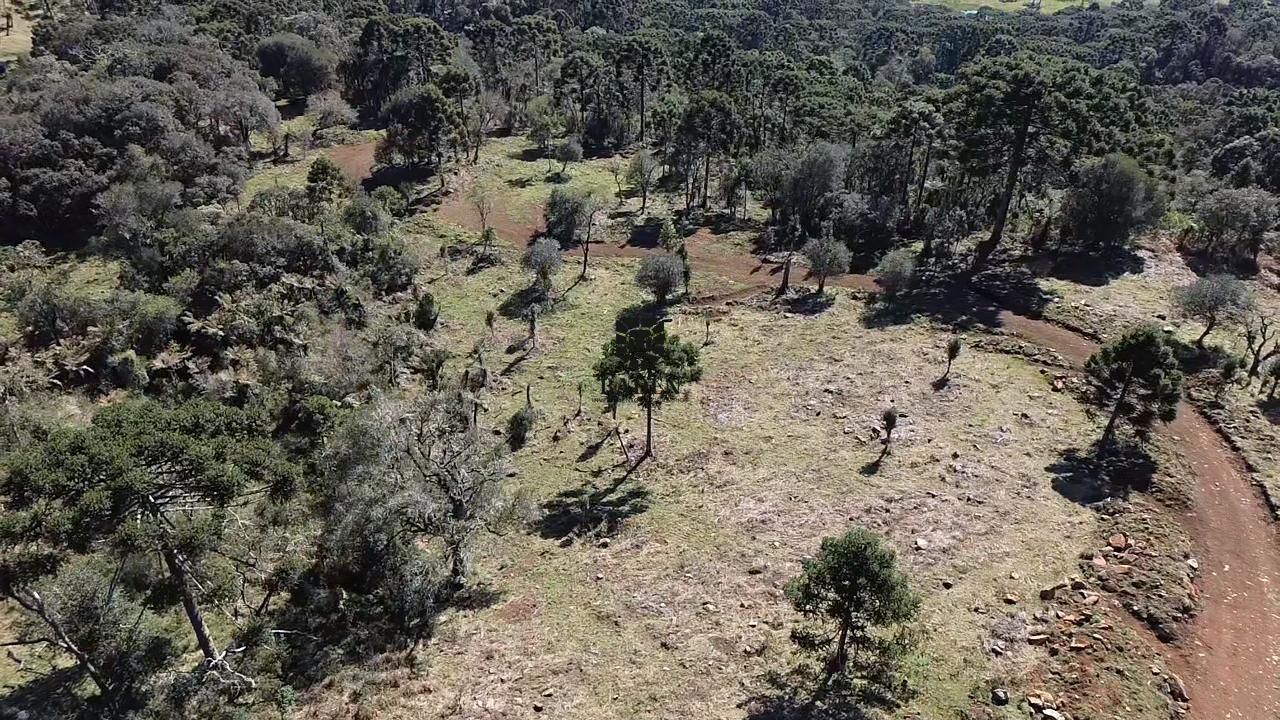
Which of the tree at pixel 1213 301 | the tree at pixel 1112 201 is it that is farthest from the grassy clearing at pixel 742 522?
the tree at pixel 1112 201

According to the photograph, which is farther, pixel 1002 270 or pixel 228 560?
pixel 1002 270

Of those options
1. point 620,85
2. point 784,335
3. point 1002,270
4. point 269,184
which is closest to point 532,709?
point 784,335

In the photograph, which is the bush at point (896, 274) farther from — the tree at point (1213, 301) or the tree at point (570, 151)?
the tree at point (570, 151)

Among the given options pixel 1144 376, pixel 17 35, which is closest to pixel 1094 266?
pixel 1144 376

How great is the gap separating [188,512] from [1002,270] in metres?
54.7

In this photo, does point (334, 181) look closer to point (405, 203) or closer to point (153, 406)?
point (405, 203)

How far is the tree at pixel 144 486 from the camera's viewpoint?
19.3 metres

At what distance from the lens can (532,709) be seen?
23.0 metres

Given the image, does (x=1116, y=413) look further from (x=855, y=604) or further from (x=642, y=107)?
(x=642, y=107)

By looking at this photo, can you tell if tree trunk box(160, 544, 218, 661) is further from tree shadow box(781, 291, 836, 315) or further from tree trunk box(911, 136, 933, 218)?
tree trunk box(911, 136, 933, 218)

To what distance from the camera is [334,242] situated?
56406 millimetres

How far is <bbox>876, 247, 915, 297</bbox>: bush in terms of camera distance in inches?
2032

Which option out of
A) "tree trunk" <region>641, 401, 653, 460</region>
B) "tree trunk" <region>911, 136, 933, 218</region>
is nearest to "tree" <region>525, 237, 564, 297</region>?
"tree trunk" <region>641, 401, 653, 460</region>

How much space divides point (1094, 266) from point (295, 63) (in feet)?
331
